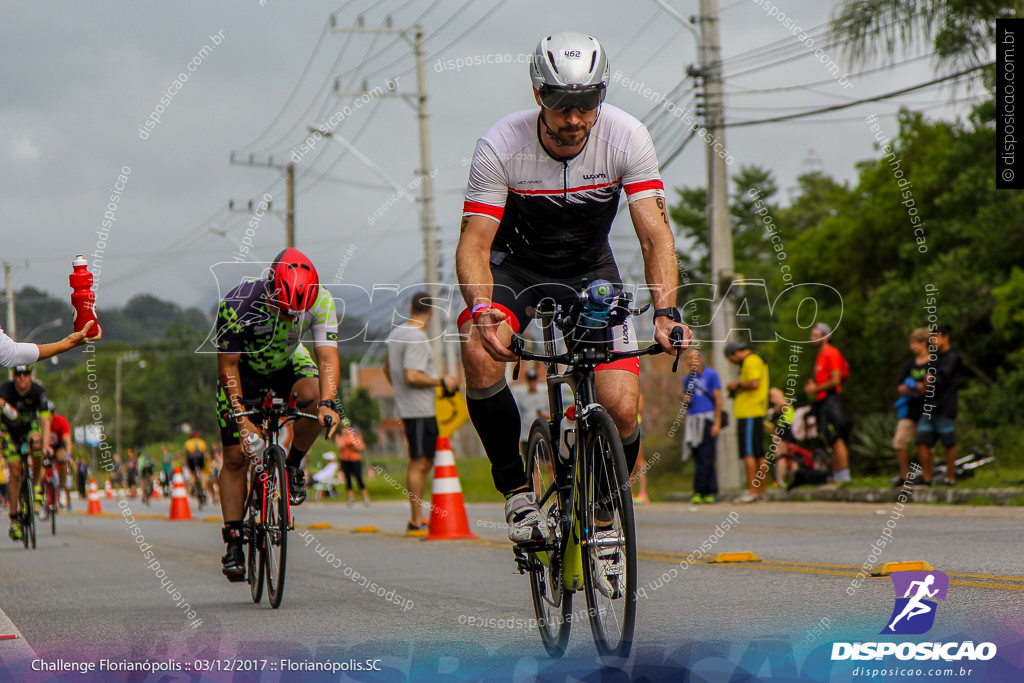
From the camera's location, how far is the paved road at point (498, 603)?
4.60 metres

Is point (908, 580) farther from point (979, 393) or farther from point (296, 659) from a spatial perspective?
point (979, 393)

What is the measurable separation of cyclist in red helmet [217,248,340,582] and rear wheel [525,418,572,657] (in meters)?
1.90

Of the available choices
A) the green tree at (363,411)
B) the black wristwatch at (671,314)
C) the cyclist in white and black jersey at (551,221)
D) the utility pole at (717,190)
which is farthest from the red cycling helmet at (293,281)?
the green tree at (363,411)

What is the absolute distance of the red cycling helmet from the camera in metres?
6.75

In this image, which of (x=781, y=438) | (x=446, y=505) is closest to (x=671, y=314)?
(x=446, y=505)

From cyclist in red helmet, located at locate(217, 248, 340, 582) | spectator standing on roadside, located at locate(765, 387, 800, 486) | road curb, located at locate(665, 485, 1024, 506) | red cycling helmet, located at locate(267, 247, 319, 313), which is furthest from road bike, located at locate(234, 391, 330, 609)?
spectator standing on roadside, located at locate(765, 387, 800, 486)

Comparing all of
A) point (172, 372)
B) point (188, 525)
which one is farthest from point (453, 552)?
point (172, 372)

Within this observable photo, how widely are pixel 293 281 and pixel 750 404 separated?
9528 millimetres

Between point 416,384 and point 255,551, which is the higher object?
point 416,384

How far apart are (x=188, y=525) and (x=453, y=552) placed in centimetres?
899

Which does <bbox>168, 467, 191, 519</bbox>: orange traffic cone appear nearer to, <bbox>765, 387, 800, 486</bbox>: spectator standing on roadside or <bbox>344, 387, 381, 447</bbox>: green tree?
<bbox>765, 387, 800, 486</bbox>: spectator standing on roadside

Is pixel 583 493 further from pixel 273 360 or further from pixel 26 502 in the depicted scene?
pixel 26 502

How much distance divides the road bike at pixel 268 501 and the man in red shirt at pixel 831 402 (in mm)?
9190

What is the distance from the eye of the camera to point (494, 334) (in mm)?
4375
